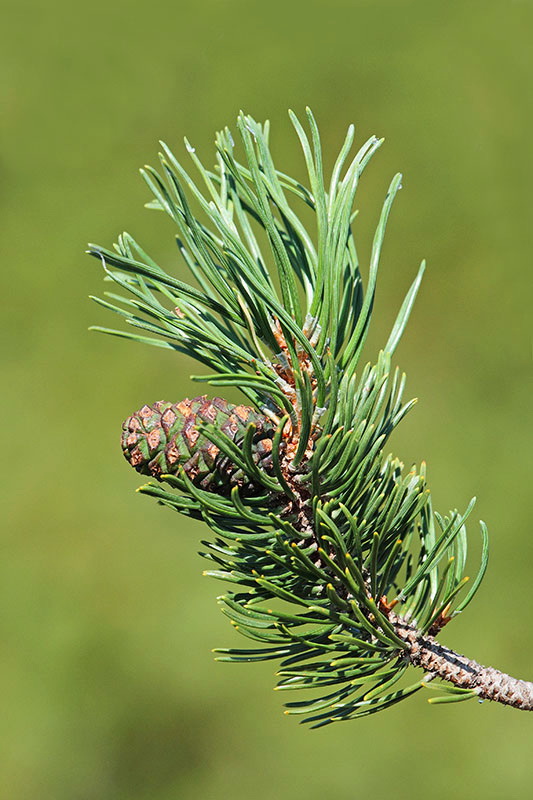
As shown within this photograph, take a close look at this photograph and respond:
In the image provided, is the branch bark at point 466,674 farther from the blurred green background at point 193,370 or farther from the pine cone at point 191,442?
the blurred green background at point 193,370

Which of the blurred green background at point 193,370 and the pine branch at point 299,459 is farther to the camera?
the blurred green background at point 193,370

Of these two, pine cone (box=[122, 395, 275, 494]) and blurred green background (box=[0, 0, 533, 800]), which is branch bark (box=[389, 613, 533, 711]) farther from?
blurred green background (box=[0, 0, 533, 800])

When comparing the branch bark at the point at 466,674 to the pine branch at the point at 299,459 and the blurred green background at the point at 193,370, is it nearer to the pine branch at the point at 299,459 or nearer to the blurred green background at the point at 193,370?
the pine branch at the point at 299,459

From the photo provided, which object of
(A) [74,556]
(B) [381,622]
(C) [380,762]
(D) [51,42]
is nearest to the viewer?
(B) [381,622]

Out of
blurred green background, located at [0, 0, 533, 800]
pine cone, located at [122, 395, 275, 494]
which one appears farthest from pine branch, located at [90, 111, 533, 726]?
blurred green background, located at [0, 0, 533, 800]

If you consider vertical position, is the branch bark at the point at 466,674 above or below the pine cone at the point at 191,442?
below

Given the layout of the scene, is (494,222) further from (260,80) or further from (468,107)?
(260,80)

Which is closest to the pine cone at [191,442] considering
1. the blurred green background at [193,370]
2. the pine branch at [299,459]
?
the pine branch at [299,459]

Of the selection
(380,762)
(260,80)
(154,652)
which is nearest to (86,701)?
(154,652)
